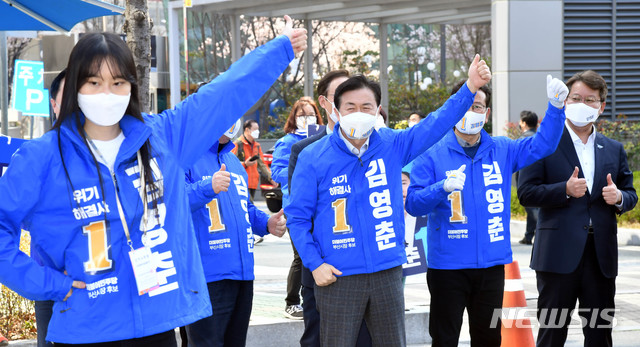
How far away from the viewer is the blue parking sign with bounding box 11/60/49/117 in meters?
14.4

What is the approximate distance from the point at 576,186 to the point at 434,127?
1.27 metres

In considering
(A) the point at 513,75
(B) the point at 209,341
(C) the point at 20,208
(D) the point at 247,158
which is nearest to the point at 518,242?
(D) the point at 247,158

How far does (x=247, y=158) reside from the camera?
15.4 meters

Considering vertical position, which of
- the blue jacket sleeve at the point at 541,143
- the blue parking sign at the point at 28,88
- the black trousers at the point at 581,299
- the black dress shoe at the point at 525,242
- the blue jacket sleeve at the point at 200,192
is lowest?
the black dress shoe at the point at 525,242

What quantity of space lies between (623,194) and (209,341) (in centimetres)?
280

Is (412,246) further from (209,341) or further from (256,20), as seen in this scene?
(256,20)

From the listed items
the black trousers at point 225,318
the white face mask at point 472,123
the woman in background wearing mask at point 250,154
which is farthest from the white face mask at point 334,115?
the woman in background wearing mask at point 250,154

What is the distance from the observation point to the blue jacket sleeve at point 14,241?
317 centimetres

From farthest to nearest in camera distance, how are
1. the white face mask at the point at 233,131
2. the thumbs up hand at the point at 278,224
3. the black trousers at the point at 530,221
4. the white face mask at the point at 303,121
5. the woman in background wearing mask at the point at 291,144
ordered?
the black trousers at the point at 530,221
the white face mask at the point at 303,121
the woman in background wearing mask at the point at 291,144
the white face mask at the point at 233,131
the thumbs up hand at the point at 278,224

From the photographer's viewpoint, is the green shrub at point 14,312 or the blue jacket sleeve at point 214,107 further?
the green shrub at point 14,312

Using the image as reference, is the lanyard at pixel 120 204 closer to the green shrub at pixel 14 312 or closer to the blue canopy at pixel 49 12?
the blue canopy at pixel 49 12

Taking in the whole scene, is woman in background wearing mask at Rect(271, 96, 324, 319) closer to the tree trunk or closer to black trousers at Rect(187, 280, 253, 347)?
the tree trunk

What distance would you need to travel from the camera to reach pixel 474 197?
5.50 m

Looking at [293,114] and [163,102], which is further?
[163,102]
